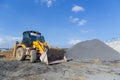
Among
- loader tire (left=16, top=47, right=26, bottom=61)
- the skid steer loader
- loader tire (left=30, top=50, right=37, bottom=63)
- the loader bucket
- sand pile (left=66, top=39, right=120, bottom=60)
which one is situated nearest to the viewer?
the loader bucket

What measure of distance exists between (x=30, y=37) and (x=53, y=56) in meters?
2.55

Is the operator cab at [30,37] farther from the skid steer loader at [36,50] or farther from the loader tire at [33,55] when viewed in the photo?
the loader tire at [33,55]

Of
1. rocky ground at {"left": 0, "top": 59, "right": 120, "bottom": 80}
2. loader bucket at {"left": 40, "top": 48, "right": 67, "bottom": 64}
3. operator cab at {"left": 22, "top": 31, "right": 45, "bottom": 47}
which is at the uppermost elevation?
operator cab at {"left": 22, "top": 31, "right": 45, "bottom": 47}

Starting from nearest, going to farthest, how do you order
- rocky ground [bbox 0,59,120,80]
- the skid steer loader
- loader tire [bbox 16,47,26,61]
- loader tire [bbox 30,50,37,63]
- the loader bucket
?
1. rocky ground [bbox 0,59,120,80]
2. the loader bucket
3. the skid steer loader
4. loader tire [bbox 30,50,37,63]
5. loader tire [bbox 16,47,26,61]

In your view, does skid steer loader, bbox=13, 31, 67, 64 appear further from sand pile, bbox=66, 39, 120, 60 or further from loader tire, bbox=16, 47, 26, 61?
sand pile, bbox=66, 39, 120, 60

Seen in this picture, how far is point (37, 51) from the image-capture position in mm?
15203

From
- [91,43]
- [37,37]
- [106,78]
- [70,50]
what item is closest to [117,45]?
[91,43]

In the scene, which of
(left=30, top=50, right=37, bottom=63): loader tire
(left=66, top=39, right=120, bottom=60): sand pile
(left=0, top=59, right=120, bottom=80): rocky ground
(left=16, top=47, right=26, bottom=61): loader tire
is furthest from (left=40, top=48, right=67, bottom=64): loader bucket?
(left=16, top=47, right=26, bottom=61): loader tire

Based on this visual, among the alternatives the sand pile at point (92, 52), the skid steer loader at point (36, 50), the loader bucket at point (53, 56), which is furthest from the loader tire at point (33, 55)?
the sand pile at point (92, 52)

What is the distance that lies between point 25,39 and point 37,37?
943mm

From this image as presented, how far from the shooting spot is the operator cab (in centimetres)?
1605

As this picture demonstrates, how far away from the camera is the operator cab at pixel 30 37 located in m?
16.0

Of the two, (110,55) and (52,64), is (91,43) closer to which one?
(110,55)

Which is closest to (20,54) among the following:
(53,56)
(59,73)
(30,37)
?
(30,37)
